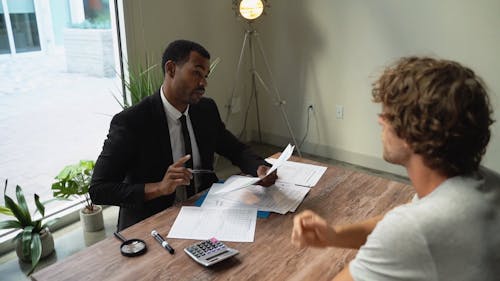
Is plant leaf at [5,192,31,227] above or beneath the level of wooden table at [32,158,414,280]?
beneath

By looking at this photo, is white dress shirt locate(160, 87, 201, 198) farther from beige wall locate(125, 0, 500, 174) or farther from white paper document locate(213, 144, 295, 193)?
beige wall locate(125, 0, 500, 174)

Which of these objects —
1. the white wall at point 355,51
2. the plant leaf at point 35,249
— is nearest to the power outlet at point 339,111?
the white wall at point 355,51

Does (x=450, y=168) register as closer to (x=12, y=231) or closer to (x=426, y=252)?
(x=426, y=252)

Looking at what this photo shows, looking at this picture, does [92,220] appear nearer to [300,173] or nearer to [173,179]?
[173,179]

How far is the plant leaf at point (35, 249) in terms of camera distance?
2094 mm

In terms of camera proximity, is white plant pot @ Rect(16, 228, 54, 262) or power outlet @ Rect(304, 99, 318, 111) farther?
power outlet @ Rect(304, 99, 318, 111)

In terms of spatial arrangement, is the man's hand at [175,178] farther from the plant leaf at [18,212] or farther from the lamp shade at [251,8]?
the lamp shade at [251,8]

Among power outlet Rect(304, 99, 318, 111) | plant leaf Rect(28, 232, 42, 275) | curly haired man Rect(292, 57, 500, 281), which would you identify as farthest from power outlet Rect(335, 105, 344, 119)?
curly haired man Rect(292, 57, 500, 281)

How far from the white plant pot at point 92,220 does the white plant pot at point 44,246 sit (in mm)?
218

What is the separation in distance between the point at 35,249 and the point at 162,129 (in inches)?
42.2

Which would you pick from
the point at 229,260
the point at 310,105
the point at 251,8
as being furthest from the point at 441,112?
the point at 310,105

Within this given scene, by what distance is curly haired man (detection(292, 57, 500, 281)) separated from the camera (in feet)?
2.39

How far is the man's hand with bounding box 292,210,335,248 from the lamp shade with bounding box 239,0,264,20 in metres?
2.61

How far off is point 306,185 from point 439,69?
0.86 metres
